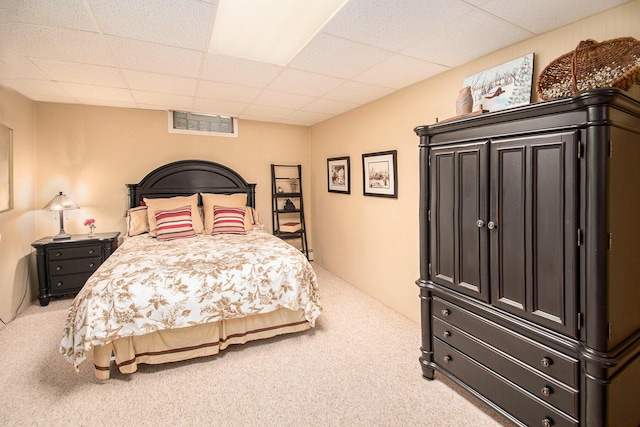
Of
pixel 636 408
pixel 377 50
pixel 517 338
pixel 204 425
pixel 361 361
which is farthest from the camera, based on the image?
pixel 361 361

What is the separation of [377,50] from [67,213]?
4.21 metres

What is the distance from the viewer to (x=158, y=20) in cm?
193

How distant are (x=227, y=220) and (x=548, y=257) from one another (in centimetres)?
340

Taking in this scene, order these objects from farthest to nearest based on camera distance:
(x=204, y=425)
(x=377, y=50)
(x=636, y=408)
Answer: (x=377, y=50) < (x=204, y=425) < (x=636, y=408)

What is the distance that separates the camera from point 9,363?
8.15 ft

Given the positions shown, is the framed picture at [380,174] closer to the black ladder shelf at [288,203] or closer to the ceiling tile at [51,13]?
the black ladder shelf at [288,203]

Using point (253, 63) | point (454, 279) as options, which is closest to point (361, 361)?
point (454, 279)

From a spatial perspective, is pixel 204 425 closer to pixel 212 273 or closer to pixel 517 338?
pixel 212 273

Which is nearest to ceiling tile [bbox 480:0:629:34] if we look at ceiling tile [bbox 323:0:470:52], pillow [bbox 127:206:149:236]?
ceiling tile [bbox 323:0:470:52]

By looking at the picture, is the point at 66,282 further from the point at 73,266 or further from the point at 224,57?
the point at 224,57

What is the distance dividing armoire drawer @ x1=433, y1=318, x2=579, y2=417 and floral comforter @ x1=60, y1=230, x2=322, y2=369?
121 cm

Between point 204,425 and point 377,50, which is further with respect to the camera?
point 377,50

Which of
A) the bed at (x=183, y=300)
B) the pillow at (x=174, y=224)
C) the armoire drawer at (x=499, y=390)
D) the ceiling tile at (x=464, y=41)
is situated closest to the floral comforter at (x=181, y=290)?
the bed at (x=183, y=300)

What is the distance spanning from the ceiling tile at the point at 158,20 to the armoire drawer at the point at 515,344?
240 centimetres
